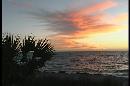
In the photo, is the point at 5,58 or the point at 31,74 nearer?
the point at 5,58

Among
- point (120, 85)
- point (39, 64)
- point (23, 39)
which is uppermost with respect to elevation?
point (23, 39)

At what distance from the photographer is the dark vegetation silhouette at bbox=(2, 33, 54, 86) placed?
1521 cm

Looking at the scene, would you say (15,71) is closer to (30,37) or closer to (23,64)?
(23,64)

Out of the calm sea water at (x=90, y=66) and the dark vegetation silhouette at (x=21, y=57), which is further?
the calm sea water at (x=90, y=66)

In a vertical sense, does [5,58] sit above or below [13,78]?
above

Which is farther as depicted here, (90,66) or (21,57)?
(90,66)

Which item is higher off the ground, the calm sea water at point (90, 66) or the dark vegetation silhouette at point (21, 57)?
the dark vegetation silhouette at point (21, 57)

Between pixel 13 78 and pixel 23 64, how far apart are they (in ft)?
4.15

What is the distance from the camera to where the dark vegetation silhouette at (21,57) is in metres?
15.2

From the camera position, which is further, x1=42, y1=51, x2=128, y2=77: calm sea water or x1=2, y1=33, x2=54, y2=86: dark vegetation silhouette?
x1=42, y1=51, x2=128, y2=77: calm sea water

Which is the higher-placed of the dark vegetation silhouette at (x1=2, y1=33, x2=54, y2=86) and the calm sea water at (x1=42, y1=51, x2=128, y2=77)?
the dark vegetation silhouette at (x1=2, y1=33, x2=54, y2=86)

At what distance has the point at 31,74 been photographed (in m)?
16.9

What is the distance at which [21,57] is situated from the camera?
16391mm

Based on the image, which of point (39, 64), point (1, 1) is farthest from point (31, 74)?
point (1, 1)
